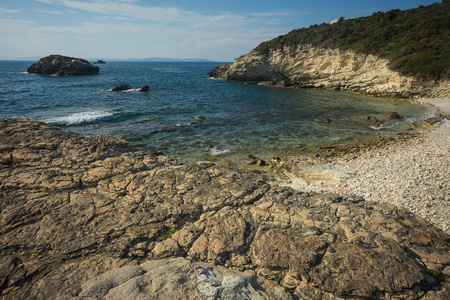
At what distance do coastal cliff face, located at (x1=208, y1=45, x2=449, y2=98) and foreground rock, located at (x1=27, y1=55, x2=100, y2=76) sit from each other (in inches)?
2890

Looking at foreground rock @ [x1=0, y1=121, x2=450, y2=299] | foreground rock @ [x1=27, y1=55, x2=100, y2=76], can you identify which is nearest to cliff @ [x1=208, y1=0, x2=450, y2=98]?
foreground rock @ [x1=0, y1=121, x2=450, y2=299]

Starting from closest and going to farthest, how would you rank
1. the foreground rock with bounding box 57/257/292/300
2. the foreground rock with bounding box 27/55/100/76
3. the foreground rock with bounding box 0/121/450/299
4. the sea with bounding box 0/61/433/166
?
the foreground rock with bounding box 57/257/292/300 → the foreground rock with bounding box 0/121/450/299 → the sea with bounding box 0/61/433/166 → the foreground rock with bounding box 27/55/100/76

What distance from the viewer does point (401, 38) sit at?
5403 cm

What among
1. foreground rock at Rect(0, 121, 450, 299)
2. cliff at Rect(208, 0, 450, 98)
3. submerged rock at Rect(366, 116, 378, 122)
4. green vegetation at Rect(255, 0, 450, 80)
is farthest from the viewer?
cliff at Rect(208, 0, 450, 98)

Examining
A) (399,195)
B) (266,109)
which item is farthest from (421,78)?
(399,195)

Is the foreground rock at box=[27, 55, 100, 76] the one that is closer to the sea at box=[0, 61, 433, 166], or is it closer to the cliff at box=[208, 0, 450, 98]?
the sea at box=[0, 61, 433, 166]

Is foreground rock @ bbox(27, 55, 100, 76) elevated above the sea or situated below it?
above

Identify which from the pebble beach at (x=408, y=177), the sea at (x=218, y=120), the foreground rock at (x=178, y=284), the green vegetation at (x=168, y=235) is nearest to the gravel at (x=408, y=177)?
the pebble beach at (x=408, y=177)

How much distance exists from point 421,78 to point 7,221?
60363mm

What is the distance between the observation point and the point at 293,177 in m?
16.0

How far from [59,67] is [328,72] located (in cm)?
11378

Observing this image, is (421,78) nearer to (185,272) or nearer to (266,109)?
(266,109)

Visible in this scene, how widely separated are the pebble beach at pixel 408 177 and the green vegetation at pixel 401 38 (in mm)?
32856

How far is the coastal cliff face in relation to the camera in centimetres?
4547
